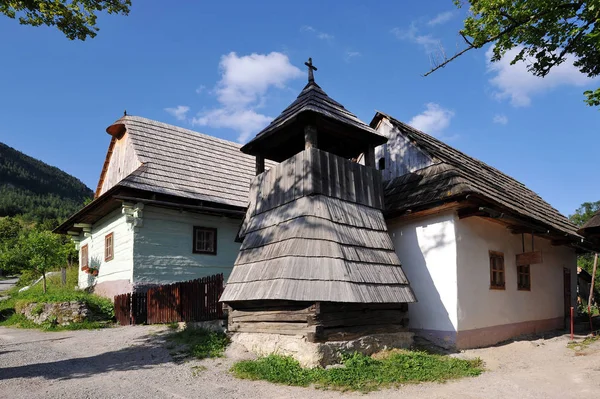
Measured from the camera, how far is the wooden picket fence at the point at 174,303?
10.8 m

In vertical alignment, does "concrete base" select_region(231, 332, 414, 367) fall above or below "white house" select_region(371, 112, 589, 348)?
below

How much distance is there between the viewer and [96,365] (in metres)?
8.09

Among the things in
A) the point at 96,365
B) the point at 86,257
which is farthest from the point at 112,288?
the point at 96,365

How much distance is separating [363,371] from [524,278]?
285 inches

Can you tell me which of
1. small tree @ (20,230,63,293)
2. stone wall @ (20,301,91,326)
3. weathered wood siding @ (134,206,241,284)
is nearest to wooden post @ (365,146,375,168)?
weathered wood siding @ (134,206,241,284)

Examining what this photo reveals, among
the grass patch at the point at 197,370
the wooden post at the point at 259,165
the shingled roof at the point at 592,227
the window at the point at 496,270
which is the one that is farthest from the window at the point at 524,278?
the grass patch at the point at 197,370

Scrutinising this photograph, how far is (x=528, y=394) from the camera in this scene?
6.29 meters

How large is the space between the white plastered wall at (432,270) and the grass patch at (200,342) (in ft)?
15.3

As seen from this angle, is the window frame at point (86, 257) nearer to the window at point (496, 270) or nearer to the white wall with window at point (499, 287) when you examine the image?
the white wall with window at point (499, 287)

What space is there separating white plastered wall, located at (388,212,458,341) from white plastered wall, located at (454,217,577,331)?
7.9 inches

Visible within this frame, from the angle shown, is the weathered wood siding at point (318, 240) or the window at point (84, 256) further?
the window at point (84, 256)

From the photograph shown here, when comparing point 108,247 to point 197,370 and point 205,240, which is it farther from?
point 197,370

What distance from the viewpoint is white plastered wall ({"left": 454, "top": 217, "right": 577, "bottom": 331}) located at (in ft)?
→ 32.3

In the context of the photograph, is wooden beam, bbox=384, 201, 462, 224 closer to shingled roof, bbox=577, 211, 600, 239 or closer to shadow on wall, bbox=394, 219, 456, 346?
shadow on wall, bbox=394, 219, 456, 346
